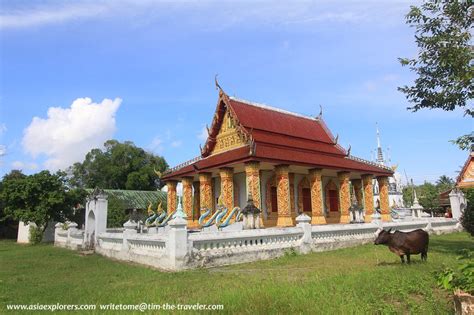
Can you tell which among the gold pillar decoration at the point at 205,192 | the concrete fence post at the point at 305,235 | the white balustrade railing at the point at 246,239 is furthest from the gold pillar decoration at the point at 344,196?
the white balustrade railing at the point at 246,239

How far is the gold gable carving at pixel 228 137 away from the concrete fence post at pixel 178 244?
926cm

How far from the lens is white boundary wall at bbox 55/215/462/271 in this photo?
9.91m

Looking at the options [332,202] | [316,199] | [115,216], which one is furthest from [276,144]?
[115,216]

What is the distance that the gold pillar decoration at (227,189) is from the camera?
17297mm

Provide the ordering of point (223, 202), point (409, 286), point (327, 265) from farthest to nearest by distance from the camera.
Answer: point (223, 202)
point (327, 265)
point (409, 286)

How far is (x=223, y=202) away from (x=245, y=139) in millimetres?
3438

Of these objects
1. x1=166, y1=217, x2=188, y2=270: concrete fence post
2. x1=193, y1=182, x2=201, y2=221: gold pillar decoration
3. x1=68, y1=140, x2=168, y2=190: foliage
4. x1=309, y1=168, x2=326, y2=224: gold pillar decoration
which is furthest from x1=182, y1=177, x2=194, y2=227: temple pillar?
x1=68, y1=140, x2=168, y2=190: foliage

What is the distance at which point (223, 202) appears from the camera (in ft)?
56.6

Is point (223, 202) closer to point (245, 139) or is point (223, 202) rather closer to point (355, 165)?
point (245, 139)

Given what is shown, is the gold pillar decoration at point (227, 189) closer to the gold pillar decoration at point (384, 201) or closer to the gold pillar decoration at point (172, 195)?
the gold pillar decoration at point (172, 195)

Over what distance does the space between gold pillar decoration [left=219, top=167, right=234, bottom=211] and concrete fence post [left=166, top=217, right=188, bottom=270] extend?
729 cm

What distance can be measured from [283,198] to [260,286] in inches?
419

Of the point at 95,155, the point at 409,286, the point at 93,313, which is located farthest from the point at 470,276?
the point at 95,155

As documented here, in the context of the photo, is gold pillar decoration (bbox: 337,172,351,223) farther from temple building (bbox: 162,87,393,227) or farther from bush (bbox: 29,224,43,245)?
bush (bbox: 29,224,43,245)
